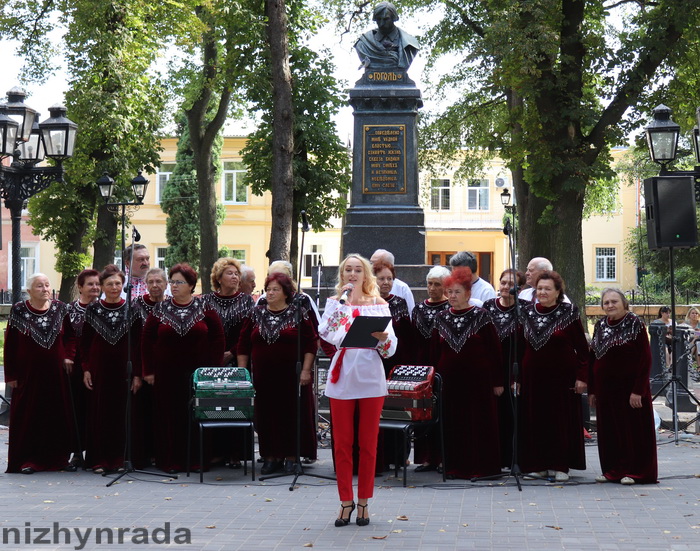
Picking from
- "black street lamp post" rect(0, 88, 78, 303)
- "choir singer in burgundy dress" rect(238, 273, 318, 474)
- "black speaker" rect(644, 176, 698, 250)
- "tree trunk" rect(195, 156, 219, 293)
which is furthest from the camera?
"tree trunk" rect(195, 156, 219, 293)

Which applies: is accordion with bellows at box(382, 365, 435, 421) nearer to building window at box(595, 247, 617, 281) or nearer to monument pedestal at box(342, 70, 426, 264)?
monument pedestal at box(342, 70, 426, 264)

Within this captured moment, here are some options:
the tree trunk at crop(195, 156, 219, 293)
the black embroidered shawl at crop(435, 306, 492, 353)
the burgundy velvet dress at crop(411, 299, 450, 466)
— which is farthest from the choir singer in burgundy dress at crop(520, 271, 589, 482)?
the tree trunk at crop(195, 156, 219, 293)

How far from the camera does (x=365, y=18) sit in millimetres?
28938

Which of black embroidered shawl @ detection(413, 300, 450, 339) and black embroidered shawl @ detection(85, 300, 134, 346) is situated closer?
black embroidered shawl @ detection(413, 300, 450, 339)

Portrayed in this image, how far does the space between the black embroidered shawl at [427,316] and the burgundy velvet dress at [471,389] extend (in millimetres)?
360

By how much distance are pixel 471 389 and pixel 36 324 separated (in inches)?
163

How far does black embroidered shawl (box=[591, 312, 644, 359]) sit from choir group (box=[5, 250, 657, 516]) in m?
0.02

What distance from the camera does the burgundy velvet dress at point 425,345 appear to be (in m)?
9.90

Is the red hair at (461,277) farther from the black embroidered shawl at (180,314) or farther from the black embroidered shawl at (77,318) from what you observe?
the black embroidered shawl at (77,318)

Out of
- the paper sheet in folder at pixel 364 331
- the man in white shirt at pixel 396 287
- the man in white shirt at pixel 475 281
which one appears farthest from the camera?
the man in white shirt at pixel 475 281

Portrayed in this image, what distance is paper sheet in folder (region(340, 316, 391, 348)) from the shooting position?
741 centimetres

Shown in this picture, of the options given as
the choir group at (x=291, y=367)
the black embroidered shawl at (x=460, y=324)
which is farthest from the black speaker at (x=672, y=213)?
the black embroidered shawl at (x=460, y=324)

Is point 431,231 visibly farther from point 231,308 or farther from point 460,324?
point 460,324

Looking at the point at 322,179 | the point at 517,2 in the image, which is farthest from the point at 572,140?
the point at 322,179
